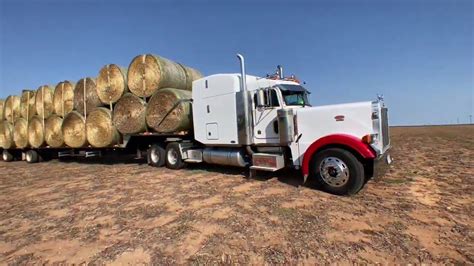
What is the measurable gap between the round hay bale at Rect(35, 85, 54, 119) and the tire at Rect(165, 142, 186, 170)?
22.4ft

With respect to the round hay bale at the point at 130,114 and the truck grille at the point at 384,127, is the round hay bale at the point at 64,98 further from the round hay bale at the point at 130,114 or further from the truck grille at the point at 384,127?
the truck grille at the point at 384,127

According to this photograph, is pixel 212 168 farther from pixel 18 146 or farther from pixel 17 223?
pixel 18 146

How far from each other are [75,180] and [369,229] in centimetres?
829

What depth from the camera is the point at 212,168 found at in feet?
33.1

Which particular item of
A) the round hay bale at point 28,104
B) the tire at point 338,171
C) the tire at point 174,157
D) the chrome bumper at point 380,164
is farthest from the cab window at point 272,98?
the round hay bale at point 28,104

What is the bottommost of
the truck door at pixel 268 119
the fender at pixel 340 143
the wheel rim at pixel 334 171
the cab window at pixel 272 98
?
the wheel rim at pixel 334 171

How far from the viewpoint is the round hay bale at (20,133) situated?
1439 centimetres

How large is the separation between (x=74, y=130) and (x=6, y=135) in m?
6.19

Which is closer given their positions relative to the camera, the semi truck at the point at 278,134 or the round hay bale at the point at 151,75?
the semi truck at the point at 278,134

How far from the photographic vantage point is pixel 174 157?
1031 centimetres

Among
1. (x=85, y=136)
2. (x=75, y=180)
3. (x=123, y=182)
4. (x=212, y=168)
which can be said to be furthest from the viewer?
(x=85, y=136)

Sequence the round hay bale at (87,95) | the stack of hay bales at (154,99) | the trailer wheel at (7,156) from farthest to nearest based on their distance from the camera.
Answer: the trailer wheel at (7,156) < the round hay bale at (87,95) < the stack of hay bales at (154,99)

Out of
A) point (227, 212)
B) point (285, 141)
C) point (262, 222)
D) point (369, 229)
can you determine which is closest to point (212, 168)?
point (285, 141)

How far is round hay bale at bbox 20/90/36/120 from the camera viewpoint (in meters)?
14.1
